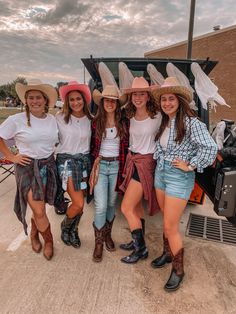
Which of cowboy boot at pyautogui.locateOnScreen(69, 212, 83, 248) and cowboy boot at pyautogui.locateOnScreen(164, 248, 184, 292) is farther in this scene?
cowboy boot at pyautogui.locateOnScreen(69, 212, 83, 248)

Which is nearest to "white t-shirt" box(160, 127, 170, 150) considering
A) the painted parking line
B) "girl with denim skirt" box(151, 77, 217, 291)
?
"girl with denim skirt" box(151, 77, 217, 291)

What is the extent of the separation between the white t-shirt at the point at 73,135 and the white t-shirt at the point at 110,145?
20 centimetres

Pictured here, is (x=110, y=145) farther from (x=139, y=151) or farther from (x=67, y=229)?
(x=67, y=229)

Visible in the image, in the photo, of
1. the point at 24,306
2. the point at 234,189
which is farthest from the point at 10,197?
the point at 234,189

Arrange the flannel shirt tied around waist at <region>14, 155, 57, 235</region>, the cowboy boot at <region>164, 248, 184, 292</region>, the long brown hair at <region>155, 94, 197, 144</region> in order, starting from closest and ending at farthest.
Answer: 1. the long brown hair at <region>155, 94, 197, 144</region>
2. the cowboy boot at <region>164, 248, 184, 292</region>
3. the flannel shirt tied around waist at <region>14, 155, 57, 235</region>

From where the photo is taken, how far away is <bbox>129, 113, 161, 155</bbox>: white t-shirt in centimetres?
285

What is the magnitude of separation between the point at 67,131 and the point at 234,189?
1700mm

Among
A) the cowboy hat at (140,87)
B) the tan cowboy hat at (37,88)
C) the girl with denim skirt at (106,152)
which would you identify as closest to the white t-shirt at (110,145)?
the girl with denim skirt at (106,152)

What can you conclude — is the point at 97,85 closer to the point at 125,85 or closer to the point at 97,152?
the point at 125,85

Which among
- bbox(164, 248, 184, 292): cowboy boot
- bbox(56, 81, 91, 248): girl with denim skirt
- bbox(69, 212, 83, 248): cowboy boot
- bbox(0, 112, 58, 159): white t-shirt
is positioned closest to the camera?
bbox(164, 248, 184, 292): cowboy boot

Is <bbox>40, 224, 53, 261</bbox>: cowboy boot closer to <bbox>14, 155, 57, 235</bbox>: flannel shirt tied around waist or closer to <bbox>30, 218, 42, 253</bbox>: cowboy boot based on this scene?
<bbox>30, 218, 42, 253</bbox>: cowboy boot

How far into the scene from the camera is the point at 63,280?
2.73m

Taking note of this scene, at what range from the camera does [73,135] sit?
9.95ft

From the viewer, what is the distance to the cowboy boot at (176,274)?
2.64 metres
